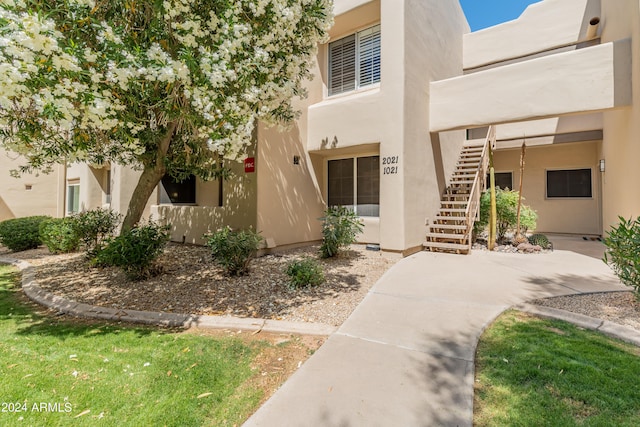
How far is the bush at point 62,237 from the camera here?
353 inches

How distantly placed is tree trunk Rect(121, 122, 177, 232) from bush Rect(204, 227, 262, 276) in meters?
1.72

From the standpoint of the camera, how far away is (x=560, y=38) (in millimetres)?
11117

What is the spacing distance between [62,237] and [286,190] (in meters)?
6.88

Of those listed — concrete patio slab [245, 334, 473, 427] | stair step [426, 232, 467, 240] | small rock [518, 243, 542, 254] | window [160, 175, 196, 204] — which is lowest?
concrete patio slab [245, 334, 473, 427]

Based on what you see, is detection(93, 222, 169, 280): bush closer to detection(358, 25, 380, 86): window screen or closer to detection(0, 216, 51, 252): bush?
detection(0, 216, 51, 252): bush

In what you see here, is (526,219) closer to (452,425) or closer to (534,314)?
(534,314)

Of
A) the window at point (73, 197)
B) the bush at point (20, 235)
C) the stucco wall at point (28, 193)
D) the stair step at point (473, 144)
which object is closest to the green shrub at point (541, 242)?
the stair step at point (473, 144)

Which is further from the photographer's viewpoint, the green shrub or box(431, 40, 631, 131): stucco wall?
the green shrub

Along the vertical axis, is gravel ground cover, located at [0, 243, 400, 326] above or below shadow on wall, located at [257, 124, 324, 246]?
below

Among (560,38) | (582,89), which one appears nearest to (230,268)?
(582,89)

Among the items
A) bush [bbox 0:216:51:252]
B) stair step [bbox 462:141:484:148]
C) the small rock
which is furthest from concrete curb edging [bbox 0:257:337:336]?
stair step [bbox 462:141:484:148]

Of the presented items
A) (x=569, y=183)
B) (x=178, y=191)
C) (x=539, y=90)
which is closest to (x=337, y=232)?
(x=178, y=191)

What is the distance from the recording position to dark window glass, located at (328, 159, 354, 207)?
31.8 ft

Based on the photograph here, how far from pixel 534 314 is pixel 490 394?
2.11 m
